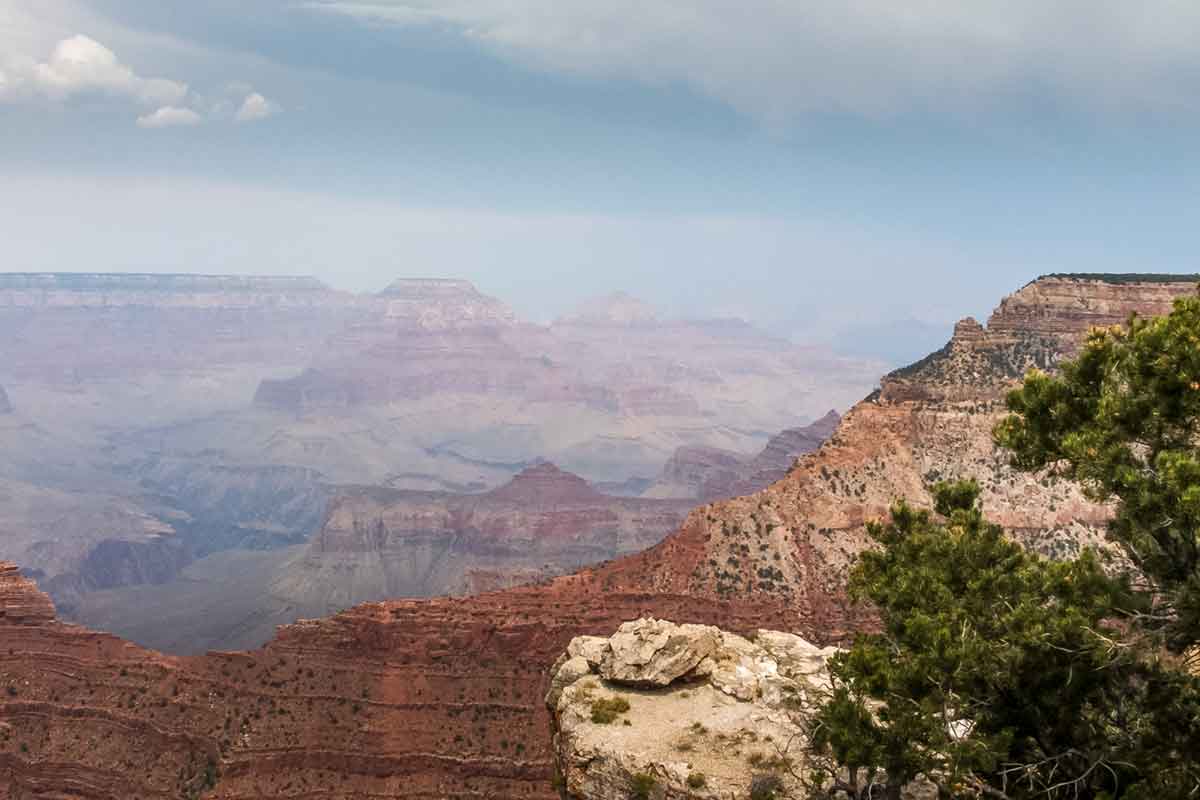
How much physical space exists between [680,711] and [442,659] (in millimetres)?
33034

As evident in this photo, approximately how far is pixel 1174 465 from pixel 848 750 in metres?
9.58

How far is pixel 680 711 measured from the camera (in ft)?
96.2

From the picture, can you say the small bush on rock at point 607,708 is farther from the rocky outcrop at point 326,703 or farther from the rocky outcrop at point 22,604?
the rocky outcrop at point 22,604

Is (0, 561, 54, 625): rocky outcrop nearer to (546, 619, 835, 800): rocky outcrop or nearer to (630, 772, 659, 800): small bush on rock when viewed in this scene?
(546, 619, 835, 800): rocky outcrop

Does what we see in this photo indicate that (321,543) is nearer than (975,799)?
No

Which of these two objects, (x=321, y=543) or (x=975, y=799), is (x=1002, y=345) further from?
(x=321, y=543)

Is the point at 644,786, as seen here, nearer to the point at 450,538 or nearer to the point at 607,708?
the point at 607,708

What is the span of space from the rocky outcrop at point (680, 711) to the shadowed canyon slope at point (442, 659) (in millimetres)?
22738

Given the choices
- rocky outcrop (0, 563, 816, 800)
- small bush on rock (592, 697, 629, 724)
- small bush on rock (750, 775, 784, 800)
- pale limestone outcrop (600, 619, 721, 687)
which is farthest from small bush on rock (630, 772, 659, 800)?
rocky outcrop (0, 563, 816, 800)

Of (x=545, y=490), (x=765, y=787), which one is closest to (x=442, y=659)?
(x=765, y=787)

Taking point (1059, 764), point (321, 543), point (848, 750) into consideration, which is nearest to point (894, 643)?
point (848, 750)

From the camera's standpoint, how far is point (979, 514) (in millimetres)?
22609

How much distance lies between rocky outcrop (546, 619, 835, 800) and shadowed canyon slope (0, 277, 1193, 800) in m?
22.7

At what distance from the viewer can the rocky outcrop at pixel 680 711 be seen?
25.0 m
